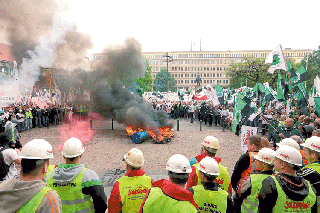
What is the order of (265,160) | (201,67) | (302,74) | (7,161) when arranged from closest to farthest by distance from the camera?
(265,160)
(7,161)
(302,74)
(201,67)

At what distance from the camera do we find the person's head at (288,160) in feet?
8.43

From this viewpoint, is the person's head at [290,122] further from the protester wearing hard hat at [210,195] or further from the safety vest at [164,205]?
the safety vest at [164,205]

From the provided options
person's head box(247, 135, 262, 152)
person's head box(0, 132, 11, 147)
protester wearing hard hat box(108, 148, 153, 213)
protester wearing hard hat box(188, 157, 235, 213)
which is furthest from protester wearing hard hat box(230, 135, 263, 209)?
person's head box(0, 132, 11, 147)

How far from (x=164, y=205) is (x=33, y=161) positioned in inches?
50.0

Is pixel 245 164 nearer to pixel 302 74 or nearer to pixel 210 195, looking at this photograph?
pixel 210 195

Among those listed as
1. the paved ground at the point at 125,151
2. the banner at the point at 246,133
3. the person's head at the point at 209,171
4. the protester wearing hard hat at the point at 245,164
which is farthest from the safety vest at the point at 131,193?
the banner at the point at 246,133

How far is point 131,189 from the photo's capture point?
110 inches

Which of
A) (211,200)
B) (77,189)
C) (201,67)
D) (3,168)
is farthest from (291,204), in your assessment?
(201,67)

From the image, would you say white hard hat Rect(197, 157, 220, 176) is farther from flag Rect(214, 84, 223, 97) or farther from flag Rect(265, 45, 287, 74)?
flag Rect(214, 84, 223, 97)

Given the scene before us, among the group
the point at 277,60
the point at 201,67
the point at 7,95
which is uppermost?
the point at 201,67

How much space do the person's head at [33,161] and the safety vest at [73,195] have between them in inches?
24.8

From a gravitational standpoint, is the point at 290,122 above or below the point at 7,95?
below

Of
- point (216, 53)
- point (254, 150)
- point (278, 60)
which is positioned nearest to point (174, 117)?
point (278, 60)

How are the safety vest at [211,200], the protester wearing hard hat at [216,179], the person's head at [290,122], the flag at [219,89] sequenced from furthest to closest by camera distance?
the flag at [219,89] < the person's head at [290,122] < the protester wearing hard hat at [216,179] < the safety vest at [211,200]
